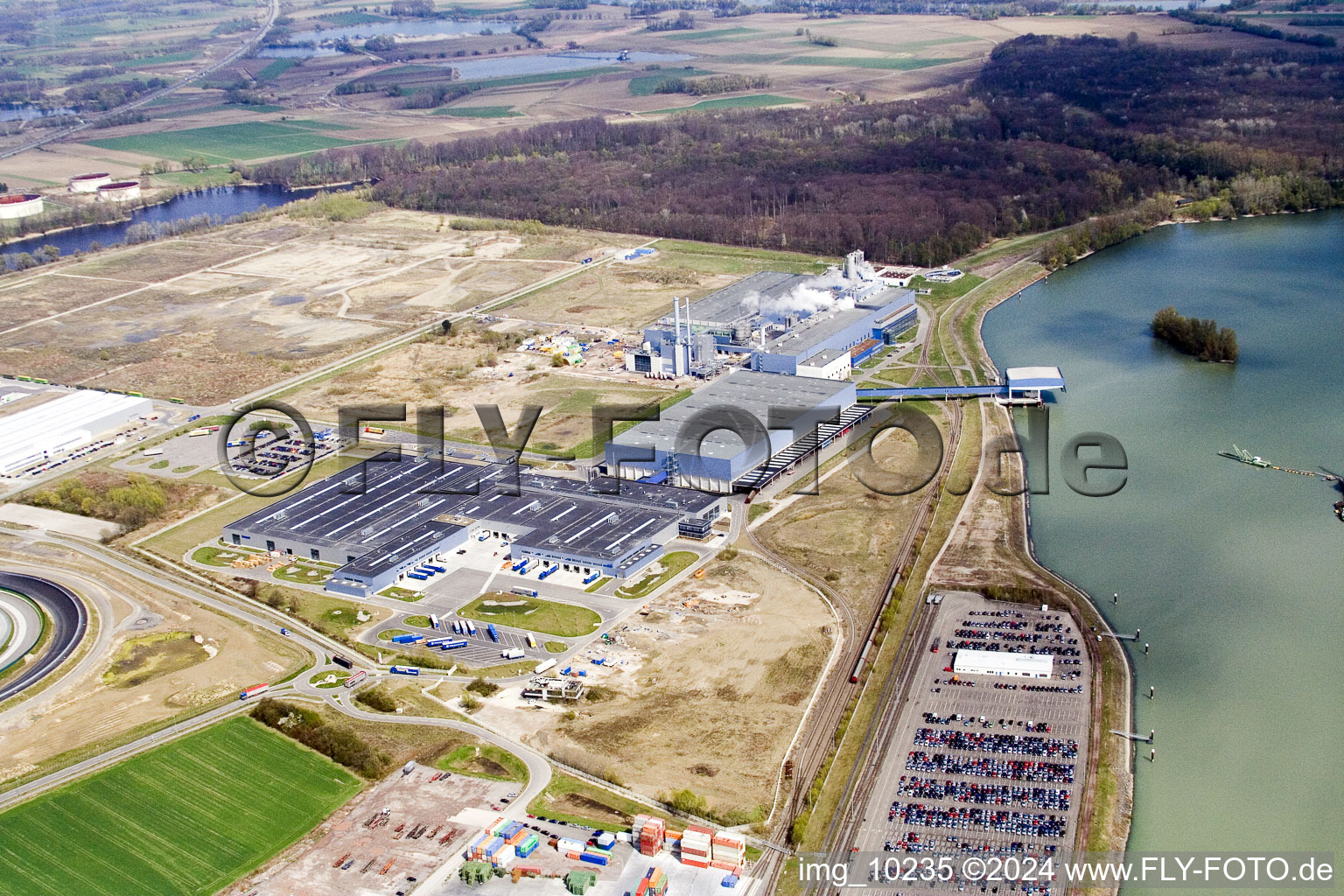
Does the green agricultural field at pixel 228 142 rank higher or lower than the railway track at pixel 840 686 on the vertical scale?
higher

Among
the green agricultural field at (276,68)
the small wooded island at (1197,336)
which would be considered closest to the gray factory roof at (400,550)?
the small wooded island at (1197,336)

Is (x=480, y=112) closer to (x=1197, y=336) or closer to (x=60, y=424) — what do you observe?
(x=60, y=424)

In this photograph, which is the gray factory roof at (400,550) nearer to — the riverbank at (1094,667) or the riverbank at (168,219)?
the riverbank at (1094,667)

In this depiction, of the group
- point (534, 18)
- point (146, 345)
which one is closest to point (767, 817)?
point (146, 345)

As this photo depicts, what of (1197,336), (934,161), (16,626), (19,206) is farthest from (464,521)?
(19,206)

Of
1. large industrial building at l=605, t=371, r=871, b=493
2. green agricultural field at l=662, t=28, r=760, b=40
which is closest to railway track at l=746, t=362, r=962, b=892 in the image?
large industrial building at l=605, t=371, r=871, b=493
